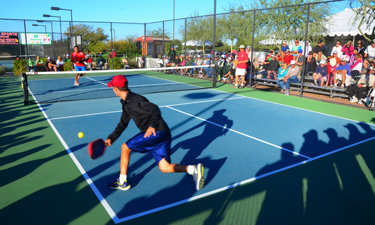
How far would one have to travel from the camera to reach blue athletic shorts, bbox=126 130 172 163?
4078mm

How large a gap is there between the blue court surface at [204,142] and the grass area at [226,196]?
0.66ft

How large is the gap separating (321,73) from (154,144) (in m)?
10.8

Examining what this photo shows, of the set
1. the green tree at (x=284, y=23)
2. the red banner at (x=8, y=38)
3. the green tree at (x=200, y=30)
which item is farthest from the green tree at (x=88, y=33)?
the green tree at (x=284, y=23)

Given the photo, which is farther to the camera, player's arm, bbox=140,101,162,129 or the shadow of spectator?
the shadow of spectator

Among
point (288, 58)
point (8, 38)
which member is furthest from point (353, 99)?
point (8, 38)

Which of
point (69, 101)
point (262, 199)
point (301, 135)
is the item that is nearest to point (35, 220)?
point (262, 199)

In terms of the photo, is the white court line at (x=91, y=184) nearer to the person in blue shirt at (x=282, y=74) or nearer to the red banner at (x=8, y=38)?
the person in blue shirt at (x=282, y=74)

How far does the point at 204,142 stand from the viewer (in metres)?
6.49

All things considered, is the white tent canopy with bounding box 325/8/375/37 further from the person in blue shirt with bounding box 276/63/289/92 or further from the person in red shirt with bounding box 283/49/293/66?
A: the person in blue shirt with bounding box 276/63/289/92

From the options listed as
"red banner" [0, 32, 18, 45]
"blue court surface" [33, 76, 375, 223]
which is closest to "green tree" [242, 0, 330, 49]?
"blue court surface" [33, 76, 375, 223]

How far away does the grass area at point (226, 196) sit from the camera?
144 inches

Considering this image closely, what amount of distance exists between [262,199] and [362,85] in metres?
8.85

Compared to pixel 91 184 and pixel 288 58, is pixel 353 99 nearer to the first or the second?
pixel 288 58

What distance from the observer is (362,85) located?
10758 mm
